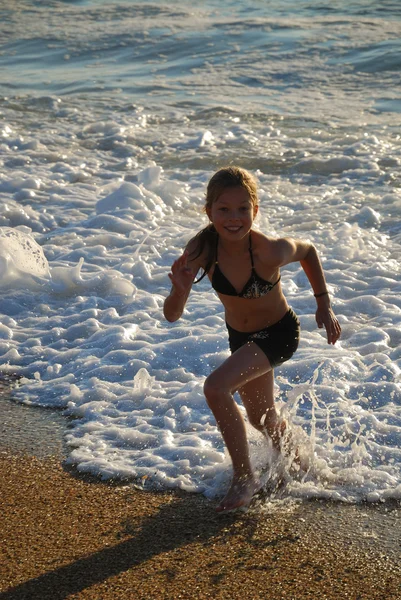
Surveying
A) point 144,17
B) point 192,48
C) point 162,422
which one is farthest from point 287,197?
point 144,17

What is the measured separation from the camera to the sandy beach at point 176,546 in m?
3.26

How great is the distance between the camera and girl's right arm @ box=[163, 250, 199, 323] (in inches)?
141

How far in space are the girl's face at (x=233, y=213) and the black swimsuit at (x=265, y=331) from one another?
16 cm

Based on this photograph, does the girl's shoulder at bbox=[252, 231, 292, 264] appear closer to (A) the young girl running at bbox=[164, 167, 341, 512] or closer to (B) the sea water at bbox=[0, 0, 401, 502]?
(A) the young girl running at bbox=[164, 167, 341, 512]

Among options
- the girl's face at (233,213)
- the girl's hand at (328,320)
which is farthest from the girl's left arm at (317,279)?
the girl's face at (233,213)

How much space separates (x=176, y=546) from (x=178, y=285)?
1068 millimetres

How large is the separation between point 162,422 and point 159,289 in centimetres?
211

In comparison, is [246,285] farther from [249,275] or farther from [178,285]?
[178,285]

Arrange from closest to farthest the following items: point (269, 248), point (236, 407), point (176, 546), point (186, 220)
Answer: point (176, 546)
point (236, 407)
point (269, 248)
point (186, 220)

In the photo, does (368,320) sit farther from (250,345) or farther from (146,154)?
(146,154)

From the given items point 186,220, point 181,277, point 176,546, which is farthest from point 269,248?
point 186,220

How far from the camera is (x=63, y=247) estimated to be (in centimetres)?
753

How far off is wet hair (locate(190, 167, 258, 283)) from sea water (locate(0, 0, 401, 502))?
895 millimetres

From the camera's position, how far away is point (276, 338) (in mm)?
4059
